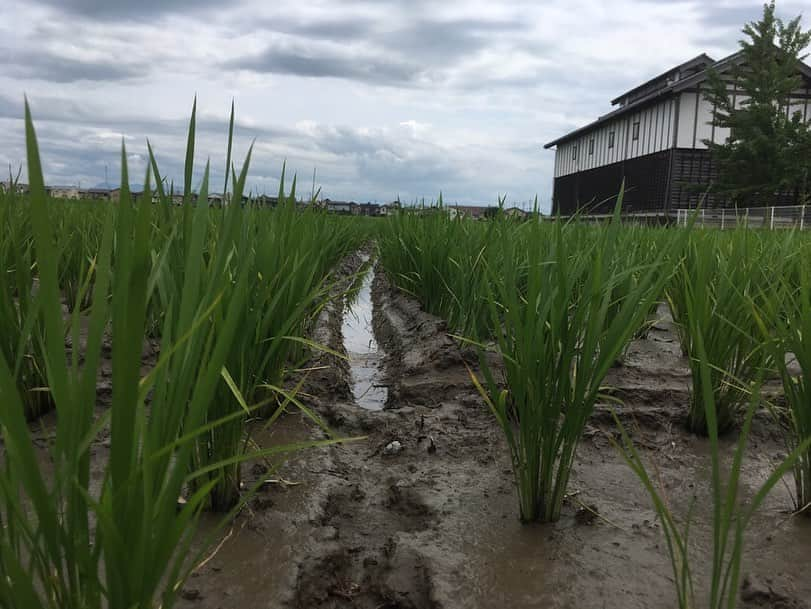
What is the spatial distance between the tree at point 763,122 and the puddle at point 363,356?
17.9m

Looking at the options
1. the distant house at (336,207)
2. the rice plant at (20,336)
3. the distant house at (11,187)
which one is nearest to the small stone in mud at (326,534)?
the rice plant at (20,336)

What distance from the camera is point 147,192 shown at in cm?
62

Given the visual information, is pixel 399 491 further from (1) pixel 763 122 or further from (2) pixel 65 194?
(1) pixel 763 122

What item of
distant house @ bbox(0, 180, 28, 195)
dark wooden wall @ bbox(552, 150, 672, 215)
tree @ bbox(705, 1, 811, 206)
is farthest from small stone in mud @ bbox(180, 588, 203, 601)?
tree @ bbox(705, 1, 811, 206)

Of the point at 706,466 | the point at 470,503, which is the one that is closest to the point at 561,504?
the point at 470,503

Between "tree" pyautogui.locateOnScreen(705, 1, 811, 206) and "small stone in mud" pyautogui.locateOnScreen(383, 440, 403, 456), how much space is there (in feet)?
66.3

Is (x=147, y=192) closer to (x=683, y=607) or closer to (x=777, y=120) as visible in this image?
(x=683, y=607)

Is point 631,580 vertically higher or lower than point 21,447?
lower

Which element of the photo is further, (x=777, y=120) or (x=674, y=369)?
(x=777, y=120)

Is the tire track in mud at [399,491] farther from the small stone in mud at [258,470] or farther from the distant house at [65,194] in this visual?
the distant house at [65,194]

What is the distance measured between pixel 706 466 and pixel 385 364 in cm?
159

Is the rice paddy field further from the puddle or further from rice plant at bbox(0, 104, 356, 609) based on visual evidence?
the puddle

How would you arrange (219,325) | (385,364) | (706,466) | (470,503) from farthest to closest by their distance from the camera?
(385,364) → (706,466) → (470,503) → (219,325)

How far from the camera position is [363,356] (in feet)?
10.0
